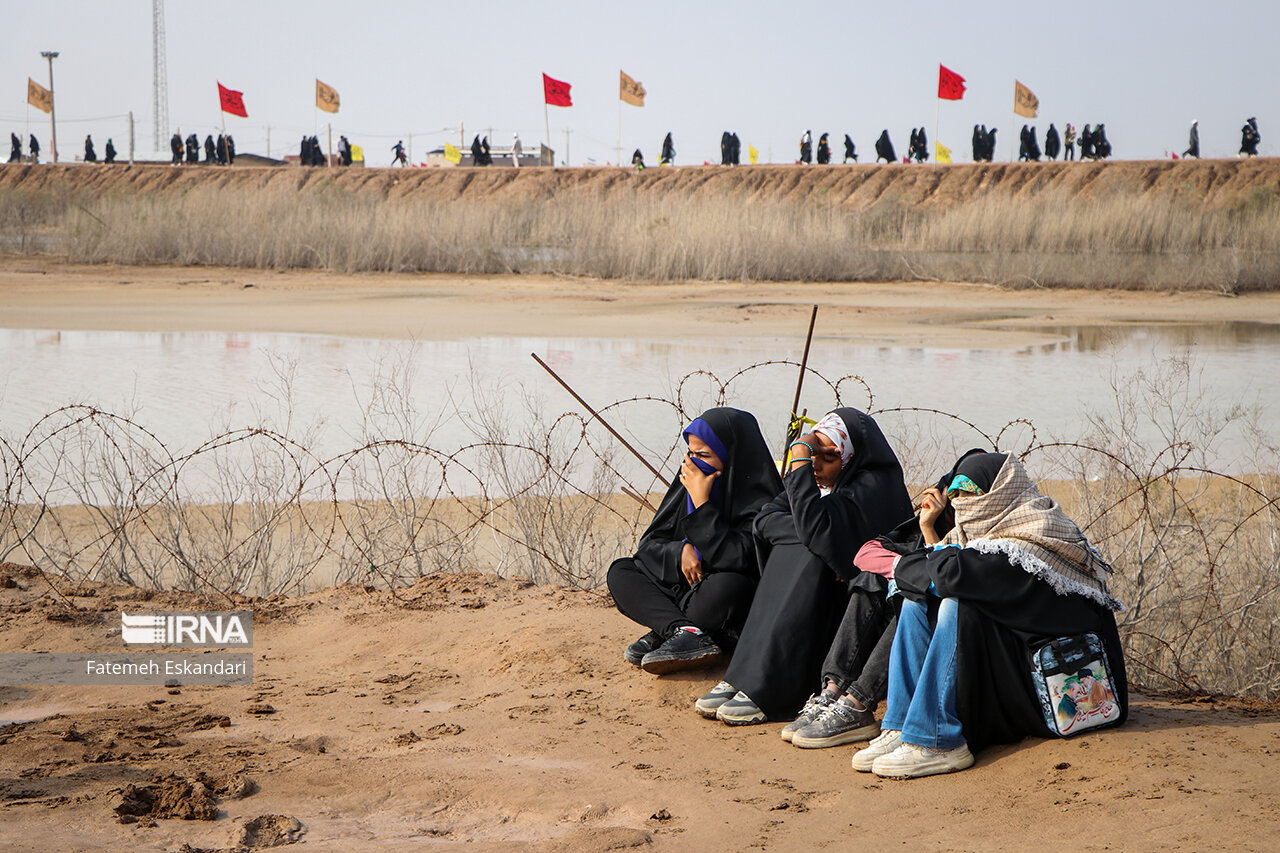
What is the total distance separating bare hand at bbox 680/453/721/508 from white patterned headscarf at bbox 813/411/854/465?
1.83 feet

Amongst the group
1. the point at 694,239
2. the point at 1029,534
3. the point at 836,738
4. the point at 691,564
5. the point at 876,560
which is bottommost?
the point at 836,738

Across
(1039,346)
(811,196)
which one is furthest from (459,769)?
(811,196)

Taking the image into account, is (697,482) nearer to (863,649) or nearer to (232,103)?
(863,649)

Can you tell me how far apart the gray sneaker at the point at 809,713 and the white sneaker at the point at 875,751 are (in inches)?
10.2

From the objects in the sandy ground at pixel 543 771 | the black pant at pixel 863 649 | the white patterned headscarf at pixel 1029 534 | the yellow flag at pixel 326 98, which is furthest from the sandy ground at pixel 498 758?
the yellow flag at pixel 326 98

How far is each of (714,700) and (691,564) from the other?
0.56 meters

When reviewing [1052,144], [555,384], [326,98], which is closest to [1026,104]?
[1052,144]

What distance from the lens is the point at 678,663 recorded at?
4.73 meters

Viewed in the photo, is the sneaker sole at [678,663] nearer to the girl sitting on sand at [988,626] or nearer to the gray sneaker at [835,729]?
the gray sneaker at [835,729]

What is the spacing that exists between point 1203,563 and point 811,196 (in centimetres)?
3702

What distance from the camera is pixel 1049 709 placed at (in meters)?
3.79

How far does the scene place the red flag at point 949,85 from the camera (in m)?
42.8

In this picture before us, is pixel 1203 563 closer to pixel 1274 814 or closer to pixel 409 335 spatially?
pixel 1274 814

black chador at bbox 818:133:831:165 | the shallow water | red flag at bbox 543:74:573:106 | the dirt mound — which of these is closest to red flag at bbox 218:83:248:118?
the dirt mound
